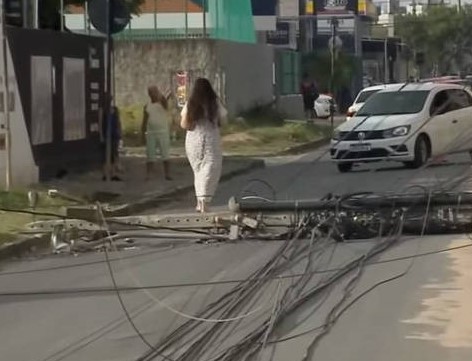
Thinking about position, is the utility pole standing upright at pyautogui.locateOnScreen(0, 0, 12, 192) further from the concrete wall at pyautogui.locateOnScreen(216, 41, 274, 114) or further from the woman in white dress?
the concrete wall at pyautogui.locateOnScreen(216, 41, 274, 114)

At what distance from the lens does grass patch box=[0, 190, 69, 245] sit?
13.8 m

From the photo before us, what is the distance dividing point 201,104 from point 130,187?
528cm

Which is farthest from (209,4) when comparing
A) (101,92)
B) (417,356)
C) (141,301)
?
(417,356)

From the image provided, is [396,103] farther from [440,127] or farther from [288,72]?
[288,72]

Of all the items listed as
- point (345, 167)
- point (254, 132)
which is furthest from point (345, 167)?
point (254, 132)

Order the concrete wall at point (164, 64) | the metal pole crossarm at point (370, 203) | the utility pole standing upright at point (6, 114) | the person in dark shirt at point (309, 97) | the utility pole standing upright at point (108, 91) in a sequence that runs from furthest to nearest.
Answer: the person in dark shirt at point (309, 97) < the concrete wall at point (164, 64) < the utility pole standing upright at point (108, 91) < the utility pole standing upright at point (6, 114) < the metal pole crossarm at point (370, 203)

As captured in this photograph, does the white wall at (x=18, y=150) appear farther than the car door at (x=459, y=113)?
No

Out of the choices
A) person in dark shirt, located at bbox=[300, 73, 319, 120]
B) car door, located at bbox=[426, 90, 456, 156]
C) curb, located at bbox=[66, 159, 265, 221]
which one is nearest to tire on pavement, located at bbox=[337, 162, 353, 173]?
car door, located at bbox=[426, 90, 456, 156]

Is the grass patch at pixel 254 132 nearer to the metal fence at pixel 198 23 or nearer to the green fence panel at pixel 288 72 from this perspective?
the metal fence at pixel 198 23

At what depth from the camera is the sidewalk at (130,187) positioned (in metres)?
17.5

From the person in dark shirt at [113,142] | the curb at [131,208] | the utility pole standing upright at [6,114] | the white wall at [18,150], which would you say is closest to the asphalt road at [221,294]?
the curb at [131,208]

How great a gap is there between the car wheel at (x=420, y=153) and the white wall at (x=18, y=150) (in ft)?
25.0

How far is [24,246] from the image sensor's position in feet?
43.4

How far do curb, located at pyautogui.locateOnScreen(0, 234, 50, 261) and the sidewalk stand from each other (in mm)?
1982
